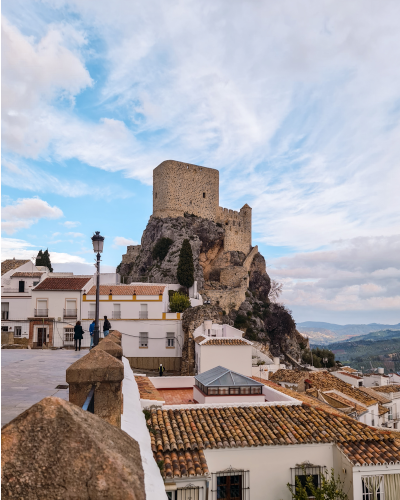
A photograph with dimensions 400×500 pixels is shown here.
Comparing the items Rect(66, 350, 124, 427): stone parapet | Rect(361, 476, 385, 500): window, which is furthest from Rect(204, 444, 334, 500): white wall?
Rect(66, 350, 124, 427): stone parapet

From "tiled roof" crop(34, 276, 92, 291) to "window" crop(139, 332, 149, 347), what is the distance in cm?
554

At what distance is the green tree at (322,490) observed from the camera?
8.52 m

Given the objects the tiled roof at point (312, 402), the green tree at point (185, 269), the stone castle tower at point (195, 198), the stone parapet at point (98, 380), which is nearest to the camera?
the stone parapet at point (98, 380)

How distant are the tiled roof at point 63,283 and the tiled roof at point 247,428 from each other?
18911mm

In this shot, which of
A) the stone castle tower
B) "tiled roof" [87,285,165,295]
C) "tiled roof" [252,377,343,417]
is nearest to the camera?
"tiled roof" [252,377,343,417]

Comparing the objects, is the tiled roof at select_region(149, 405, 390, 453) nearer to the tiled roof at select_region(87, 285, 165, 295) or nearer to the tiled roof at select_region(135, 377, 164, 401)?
the tiled roof at select_region(135, 377, 164, 401)

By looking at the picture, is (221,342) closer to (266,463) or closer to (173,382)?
(173,382)

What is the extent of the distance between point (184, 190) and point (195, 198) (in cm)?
199

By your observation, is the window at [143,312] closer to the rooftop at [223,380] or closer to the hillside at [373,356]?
the rooftop at [223,380]

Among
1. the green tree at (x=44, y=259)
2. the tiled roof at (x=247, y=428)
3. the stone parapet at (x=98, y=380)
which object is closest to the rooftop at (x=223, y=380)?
the tiled roof at (x=247, y=428)

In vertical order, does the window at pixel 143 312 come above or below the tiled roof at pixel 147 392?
above

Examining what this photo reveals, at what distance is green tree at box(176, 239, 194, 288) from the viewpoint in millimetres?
43500

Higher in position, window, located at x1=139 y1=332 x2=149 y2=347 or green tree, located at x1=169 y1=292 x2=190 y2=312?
green tree, located at x1=169 y1=292 x2=190 y2=312

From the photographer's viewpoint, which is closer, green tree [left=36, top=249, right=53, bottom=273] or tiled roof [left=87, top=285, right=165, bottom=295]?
tiled roof [left=87, top=285, right=165, bottom=295]
